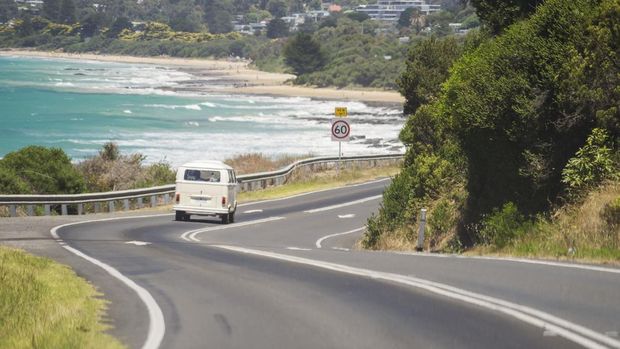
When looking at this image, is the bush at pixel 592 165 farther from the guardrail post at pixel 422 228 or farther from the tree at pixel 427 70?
the tree at pixel 427 70

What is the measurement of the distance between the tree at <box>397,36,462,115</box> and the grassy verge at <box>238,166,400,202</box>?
744 centimetres

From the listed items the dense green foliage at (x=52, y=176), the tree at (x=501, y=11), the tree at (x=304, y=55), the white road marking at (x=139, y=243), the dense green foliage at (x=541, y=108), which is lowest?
the white road marking at (x=139, y=243)

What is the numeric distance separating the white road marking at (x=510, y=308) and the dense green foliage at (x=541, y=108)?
4999 millimetres

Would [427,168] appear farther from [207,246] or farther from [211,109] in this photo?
[211,109]

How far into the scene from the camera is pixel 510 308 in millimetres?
11352

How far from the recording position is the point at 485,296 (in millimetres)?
12250

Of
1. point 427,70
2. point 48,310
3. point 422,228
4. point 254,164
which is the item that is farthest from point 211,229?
point 254,164

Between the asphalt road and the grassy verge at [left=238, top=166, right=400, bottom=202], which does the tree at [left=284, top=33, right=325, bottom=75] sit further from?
the asphalt road

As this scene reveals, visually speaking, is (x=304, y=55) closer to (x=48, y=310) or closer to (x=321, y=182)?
(x=321, y=182)

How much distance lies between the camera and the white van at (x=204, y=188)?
1249 inches

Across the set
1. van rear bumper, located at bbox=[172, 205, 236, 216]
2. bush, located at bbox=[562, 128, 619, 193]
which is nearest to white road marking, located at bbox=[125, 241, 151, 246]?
van rear bumper, located at bbox=[172, 205, 236, 216]

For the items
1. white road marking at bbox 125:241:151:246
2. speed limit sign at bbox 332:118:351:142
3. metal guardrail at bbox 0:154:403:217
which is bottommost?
metal guardrail at bbox 0:154:403:217

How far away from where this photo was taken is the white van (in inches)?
1249

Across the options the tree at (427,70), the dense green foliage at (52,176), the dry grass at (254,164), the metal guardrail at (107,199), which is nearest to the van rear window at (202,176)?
the metal guardrail at (107,199)
